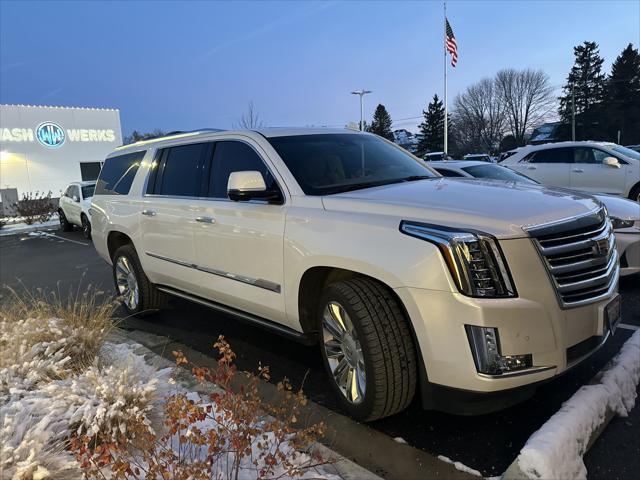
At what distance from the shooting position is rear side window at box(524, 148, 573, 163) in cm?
1112

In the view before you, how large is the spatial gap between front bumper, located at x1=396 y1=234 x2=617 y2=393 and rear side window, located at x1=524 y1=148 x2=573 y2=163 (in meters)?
9.72

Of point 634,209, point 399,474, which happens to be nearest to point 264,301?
point 399,474

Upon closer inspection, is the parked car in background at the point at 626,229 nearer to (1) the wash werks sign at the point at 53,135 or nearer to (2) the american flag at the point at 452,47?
(2) the american flag at the point at 452,47

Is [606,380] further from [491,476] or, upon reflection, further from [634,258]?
[634,258]

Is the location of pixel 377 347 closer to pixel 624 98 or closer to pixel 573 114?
pixel 573 114

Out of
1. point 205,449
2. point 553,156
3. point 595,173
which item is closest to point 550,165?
point 553,156

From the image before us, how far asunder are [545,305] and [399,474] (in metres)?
1.14

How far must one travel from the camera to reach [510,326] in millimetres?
2402

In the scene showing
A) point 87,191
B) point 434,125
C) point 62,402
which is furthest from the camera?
point 434,125

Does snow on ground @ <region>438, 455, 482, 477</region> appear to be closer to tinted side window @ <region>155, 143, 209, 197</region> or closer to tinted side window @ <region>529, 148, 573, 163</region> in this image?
tinted side window @ <region>155, 143, 209, 197</region>

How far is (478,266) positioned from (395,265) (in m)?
0.43

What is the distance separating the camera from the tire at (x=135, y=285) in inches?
216

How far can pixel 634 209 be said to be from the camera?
5480mm

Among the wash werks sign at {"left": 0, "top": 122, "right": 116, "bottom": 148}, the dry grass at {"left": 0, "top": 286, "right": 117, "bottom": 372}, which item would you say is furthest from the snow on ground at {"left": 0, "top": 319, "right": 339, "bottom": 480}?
the wash werks sign at {"left": 0, "top": 122, "right": 116, "bottom": 148}
